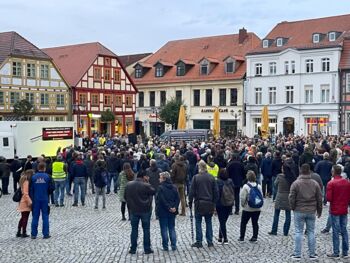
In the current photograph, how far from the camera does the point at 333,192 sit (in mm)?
10445

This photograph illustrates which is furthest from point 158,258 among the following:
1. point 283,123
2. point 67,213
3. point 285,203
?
point 283,123

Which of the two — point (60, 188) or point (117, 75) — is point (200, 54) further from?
point (60, 188)

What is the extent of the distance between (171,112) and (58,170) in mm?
36249

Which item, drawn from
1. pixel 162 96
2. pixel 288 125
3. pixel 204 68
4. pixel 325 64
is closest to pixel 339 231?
pixel 325 64

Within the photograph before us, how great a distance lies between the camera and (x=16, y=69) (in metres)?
45.4

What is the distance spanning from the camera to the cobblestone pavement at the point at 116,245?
10328mm

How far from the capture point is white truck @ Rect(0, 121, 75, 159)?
2964 cm

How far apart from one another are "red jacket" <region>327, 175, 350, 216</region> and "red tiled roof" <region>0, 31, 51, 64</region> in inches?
1521

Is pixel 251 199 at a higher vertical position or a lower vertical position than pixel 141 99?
lower

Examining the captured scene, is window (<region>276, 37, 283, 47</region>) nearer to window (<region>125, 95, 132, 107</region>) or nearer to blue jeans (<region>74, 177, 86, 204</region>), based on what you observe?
window (<region>125, 95, 132, 107</region>)

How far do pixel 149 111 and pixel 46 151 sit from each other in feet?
95.3

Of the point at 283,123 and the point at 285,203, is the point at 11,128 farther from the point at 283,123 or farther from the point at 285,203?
the point at 283,123

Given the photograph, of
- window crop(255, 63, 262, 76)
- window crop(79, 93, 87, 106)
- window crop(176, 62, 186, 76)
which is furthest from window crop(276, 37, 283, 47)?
window crop(79, 93, 87, 106)

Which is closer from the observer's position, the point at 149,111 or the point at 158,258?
the point at 158,258
